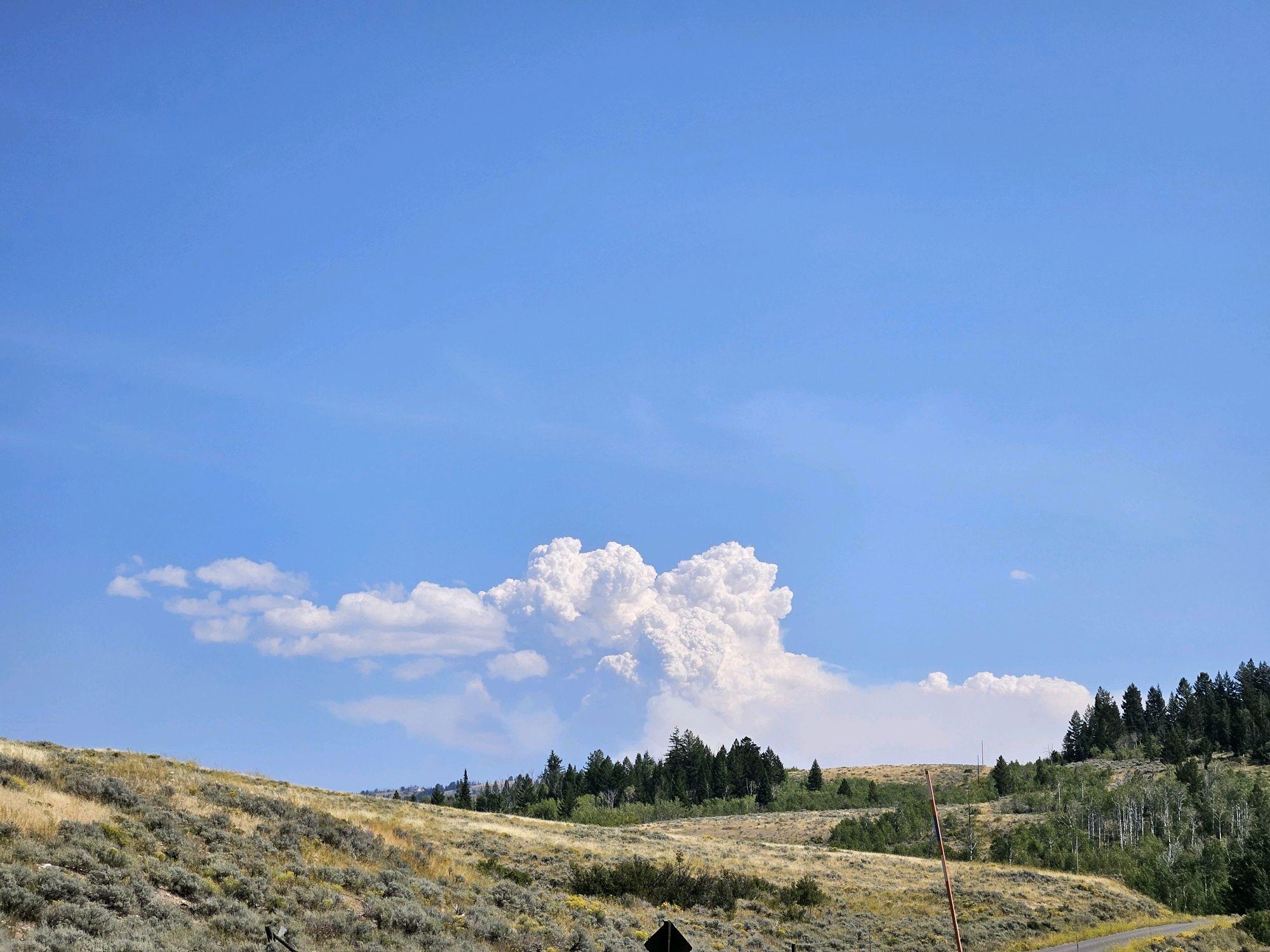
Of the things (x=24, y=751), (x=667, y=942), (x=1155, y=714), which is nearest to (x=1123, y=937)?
(x=667, y=942)

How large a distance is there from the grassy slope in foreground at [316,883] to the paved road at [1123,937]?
310 centimetres

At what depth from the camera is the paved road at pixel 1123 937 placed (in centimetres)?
3984

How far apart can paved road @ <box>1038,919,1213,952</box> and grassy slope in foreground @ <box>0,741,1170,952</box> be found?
310cm

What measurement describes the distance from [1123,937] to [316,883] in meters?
41.1

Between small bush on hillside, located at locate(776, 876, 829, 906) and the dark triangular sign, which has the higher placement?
the dark triangular sign

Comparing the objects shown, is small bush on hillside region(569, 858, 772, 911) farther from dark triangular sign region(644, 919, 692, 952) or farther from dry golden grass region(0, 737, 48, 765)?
dark triangular sign region(644, 919, 692, 952)

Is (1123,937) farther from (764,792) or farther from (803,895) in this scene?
(764,792)

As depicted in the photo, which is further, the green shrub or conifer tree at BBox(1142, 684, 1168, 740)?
conifer tree at BBox(1142, 684, 1168, 740)

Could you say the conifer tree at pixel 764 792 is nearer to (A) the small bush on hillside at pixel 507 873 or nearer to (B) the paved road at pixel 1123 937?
(B) the paved road at pixel 1123 937

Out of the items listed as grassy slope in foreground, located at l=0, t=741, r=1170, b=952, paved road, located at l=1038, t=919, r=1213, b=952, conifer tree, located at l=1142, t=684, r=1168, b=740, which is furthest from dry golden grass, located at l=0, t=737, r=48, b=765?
conifer tree, located at l=1142, t=684, r=1168, b=740

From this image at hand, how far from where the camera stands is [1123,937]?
150 ft

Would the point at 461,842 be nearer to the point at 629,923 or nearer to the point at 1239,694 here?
the point at 629,923

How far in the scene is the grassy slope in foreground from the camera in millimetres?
18156

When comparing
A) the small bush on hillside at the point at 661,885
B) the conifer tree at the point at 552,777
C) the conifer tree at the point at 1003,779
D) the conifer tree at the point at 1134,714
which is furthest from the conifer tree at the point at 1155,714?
the small bush on hillside at the point at 661,885
